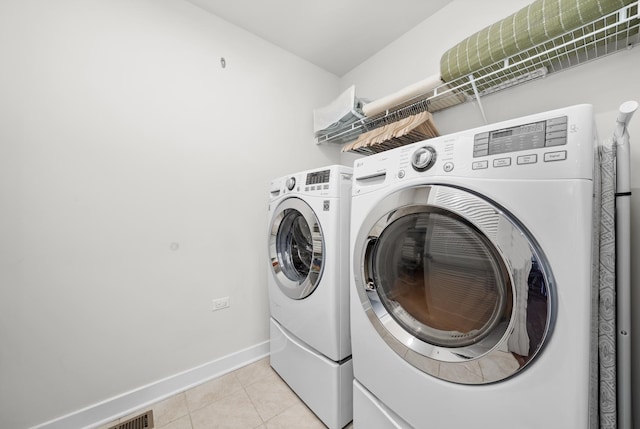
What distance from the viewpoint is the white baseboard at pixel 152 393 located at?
1178 millimetres

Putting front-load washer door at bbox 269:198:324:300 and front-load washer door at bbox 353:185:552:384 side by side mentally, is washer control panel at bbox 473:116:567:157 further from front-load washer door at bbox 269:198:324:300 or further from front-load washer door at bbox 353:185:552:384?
front-load washer door at bbox 269:198:324:300

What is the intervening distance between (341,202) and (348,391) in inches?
35.4

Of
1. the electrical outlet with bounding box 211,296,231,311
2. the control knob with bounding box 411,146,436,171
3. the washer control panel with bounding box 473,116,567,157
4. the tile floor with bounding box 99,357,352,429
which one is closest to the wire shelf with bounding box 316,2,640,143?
the washer control panel with bounding box 473,116,567,157

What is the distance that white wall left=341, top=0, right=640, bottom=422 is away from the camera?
934mm

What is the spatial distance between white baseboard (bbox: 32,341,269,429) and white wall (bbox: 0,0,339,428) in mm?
42

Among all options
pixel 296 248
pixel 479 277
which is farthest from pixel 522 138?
pixel 296 248

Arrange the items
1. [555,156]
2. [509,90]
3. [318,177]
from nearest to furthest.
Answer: [555,156] → [318,177] → [509,90]

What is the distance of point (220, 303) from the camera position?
158cm

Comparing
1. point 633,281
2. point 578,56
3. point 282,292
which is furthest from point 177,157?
point 633,281

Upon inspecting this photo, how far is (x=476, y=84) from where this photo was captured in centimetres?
124

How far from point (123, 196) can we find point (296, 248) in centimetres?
98

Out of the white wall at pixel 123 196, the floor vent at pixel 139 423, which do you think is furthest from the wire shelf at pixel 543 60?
the floor vent at pixel 139 423

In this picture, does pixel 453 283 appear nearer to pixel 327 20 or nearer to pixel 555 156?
pixel 555 156

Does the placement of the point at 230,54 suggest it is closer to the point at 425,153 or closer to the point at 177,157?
the point at 177,157
